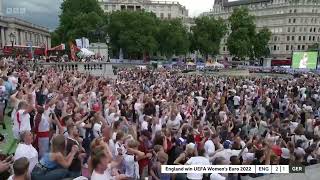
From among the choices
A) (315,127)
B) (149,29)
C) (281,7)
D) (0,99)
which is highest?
(281,7)

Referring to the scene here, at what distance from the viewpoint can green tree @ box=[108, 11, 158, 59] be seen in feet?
247

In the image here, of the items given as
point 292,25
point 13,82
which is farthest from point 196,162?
point 292,25

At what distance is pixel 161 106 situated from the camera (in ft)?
48.1

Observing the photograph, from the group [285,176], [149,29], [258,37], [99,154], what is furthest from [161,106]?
[258,37]

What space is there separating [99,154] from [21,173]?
3.22 ft

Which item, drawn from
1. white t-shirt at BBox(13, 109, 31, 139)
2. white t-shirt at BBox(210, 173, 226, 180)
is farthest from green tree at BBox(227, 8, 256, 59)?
white t-shirt at BBox(210, 173, 226, 180)

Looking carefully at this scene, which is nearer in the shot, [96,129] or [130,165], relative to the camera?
[130,165]

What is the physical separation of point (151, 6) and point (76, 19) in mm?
63703

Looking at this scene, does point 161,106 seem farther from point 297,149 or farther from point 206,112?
point 297,149

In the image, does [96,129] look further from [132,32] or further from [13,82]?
[132,32]

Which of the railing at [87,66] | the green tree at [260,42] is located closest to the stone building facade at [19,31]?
the green tree at [260,42]

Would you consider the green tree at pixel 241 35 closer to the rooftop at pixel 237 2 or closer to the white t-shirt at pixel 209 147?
the rooftop at pixel 237 2

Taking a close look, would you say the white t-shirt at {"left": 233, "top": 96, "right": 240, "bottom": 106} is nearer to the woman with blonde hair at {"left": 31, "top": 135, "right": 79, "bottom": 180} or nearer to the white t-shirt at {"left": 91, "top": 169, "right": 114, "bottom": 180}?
the woman with blonde hair at {"left": 31, "top": 135, "right": 79, "bottom": 180}

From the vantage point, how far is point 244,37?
87.4 meters
